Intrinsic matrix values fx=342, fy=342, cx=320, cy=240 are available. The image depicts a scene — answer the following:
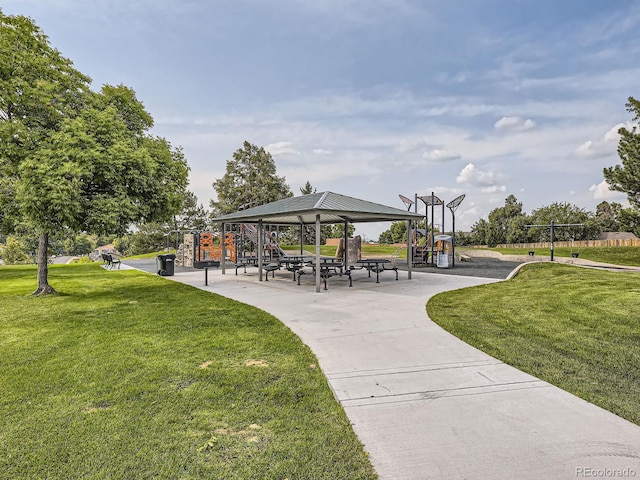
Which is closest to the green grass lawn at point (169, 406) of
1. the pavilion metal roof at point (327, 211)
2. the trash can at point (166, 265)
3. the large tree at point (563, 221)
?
the pavilion metal roof at point (327, 211)

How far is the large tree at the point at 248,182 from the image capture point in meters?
34.7

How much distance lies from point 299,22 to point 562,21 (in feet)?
30.7

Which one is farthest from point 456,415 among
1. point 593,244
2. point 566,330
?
point 593,244

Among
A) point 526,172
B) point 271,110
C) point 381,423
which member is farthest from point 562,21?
point 381,423

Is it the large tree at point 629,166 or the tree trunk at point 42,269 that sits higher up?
the large tree at point 629,166

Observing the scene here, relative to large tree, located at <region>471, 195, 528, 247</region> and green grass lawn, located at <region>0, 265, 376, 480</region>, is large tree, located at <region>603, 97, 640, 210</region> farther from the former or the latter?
green grass lawn, located at <region>0, 265, 376, 480</region>

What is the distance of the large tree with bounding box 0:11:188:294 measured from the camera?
7.73 metres

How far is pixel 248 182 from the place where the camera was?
A: 35.8 m

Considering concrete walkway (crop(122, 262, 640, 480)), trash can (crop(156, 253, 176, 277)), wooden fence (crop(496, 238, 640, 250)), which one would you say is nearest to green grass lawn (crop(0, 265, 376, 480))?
concrete walkway (crop(122, 262, 640, 480))

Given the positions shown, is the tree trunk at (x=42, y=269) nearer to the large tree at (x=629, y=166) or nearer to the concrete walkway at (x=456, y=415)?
the concrete walkway at (x=456, y=415)

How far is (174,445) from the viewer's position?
240cm

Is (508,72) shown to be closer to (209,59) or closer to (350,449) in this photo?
(209,59)

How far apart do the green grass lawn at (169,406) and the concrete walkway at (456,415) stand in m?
0.27

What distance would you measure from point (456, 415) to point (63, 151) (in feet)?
30.3
